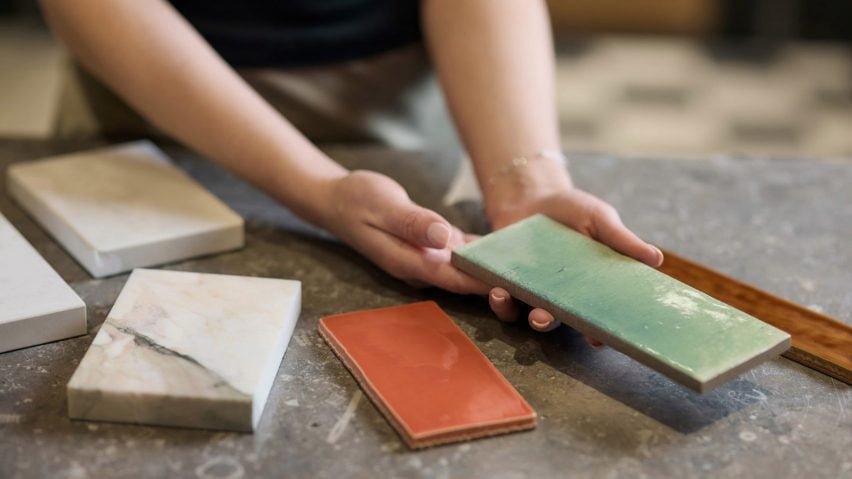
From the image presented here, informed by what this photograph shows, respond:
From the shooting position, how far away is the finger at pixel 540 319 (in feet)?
2.50

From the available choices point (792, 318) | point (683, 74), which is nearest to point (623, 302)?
point (792, 318)

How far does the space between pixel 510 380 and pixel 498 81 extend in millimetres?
372

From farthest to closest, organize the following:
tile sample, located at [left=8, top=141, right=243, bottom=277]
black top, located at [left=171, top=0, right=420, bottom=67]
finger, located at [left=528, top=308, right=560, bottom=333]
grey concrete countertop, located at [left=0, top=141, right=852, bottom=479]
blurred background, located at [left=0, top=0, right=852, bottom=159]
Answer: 1. blurred background, located at [left=0, top=0, right=852, bottom=159]
2. black top, located at [left=171, top=0, right=420, bottom=67]
3. tile sample, located at [left=8, top=141, right=243, bottom=277]
4. finger, located at [left=528, top=308, right=560, bottom=333]
5. grey concrete countertop, located at [left=0, top=141, right=852, bottom=479]

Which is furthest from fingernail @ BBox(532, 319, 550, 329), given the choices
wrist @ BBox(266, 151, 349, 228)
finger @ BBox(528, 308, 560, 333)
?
wrist @ BBox(266, 151, 349, 228)

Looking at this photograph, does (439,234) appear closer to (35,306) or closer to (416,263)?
(416,263)

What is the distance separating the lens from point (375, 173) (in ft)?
3.12

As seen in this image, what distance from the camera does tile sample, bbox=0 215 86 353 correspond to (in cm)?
75

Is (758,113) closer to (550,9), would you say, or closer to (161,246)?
(550,9)

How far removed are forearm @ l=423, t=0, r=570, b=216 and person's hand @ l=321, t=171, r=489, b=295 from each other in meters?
0.11

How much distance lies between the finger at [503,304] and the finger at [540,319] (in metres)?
0.03

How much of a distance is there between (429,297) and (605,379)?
185 mm

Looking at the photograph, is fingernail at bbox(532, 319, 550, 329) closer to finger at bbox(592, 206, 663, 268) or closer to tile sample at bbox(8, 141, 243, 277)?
finger at bbox(592, 206, 663, 268)

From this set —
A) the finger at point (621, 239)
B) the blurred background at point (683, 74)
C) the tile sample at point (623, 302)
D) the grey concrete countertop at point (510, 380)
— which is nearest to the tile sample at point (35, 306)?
the grey concrete countertop at point (510, 380)

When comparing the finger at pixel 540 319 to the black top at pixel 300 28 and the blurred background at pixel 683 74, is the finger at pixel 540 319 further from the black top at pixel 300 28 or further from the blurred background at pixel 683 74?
the blurred background at pixel 683 74
